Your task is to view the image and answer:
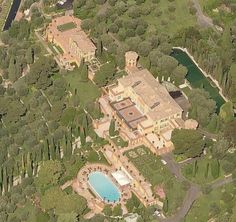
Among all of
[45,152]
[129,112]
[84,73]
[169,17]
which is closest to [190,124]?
[129,112]

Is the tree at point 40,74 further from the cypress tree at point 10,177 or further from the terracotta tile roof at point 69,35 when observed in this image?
the cypress tree at point 10,177

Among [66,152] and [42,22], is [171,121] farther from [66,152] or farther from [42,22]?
[42,22]

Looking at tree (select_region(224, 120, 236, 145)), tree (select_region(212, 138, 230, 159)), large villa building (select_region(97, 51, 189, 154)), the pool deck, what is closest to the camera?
the pool deck

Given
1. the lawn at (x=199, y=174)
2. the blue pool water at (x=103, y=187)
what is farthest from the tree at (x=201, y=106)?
the blue pool water at (x=103, y=187)

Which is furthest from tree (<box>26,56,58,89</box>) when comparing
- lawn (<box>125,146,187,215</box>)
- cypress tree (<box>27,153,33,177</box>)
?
lawn (<box>125,146,187,215</box>)

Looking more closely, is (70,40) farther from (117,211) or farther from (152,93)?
(117,211)

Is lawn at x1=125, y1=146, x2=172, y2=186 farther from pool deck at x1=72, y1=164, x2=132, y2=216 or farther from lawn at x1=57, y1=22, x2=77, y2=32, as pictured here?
lawn at x1=57, y1=22, x2=77, y2=32

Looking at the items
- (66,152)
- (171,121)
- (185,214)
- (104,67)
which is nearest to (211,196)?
(185,214)
